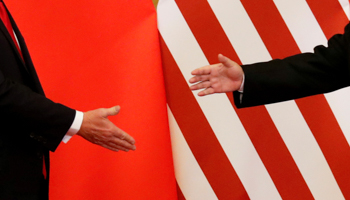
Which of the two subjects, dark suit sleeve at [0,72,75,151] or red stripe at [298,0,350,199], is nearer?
dark suit sleeve at [0,72,75,151]

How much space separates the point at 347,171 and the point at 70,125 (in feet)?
4.06

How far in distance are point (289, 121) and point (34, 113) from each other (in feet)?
3.67

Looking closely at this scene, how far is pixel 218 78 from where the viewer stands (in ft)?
3.82

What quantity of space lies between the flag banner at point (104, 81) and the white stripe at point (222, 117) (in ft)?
0.27

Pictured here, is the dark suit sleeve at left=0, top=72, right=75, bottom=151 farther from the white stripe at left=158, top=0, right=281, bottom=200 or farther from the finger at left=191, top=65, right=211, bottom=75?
the white stripe at left=158, top=0, right=281, bottom=200

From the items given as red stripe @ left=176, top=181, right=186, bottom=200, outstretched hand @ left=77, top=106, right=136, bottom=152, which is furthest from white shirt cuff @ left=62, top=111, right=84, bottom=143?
red stripe @ left=176, top=181, right=186, bottom=200

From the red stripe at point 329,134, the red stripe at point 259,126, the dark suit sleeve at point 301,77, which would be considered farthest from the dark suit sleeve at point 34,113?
the red stripe at point 329,134

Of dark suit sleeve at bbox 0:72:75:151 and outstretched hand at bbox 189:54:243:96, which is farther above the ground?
dark suit sleeve at bbox 0:72:75:151

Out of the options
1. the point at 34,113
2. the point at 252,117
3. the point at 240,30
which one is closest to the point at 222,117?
the point at 252,117

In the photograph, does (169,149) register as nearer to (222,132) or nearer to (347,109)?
(222,132)

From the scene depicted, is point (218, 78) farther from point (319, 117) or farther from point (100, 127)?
point (319, 117)

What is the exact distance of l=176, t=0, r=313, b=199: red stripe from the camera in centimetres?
154

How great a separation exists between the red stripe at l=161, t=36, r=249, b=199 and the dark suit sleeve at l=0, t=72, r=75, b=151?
2.26ft

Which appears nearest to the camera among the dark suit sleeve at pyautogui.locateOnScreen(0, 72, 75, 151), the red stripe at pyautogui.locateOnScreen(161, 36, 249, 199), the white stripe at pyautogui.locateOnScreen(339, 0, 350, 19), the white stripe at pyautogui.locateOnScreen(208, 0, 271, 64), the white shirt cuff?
the dark suit sleeve at pyautogui.locateOnScreen(0, 72, 75, 151)
